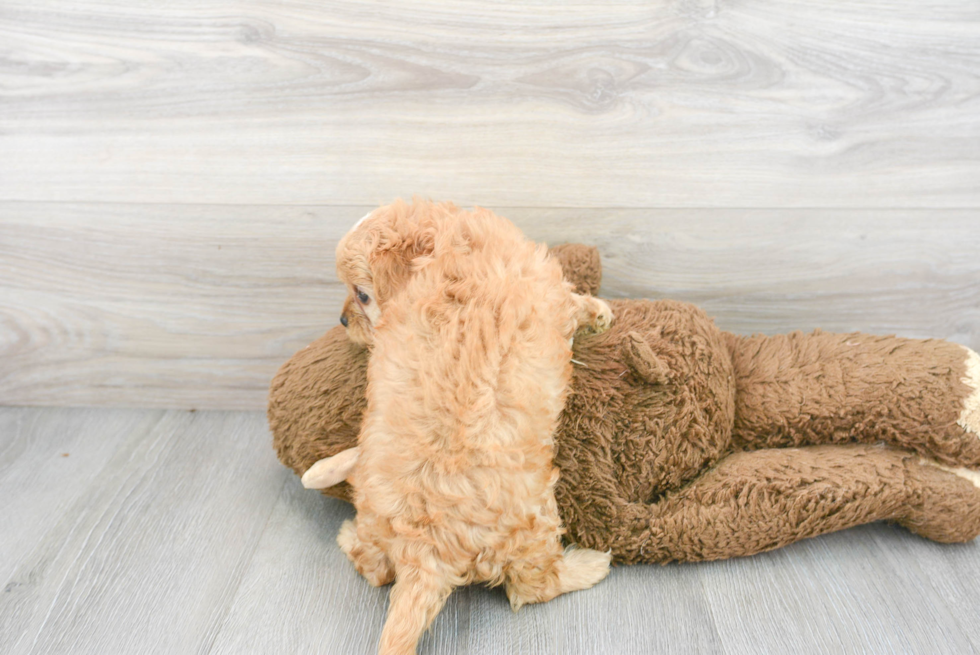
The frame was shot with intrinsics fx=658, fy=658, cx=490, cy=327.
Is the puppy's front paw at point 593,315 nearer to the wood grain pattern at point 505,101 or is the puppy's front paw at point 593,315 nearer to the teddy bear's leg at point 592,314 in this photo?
the teddy bear's leg at point 592,314

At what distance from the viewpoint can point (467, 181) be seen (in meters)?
1.01

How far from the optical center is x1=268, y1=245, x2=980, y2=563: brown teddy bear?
82 cm

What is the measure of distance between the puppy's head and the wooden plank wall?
26cm

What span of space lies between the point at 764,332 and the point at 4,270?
4.23 ft

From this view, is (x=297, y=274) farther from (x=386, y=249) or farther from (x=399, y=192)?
(x=386, y=249)

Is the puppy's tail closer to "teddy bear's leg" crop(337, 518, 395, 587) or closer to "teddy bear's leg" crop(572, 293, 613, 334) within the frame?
"teddy bear's leg" crop(337, 518, 395, 587)

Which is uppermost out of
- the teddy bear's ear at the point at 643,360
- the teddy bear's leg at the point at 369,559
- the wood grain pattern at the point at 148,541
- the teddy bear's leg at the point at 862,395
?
the teddy bear's ear at the point at 643,360

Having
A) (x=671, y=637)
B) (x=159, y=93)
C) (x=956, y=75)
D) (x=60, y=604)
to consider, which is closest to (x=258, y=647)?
(x=60, y=604)

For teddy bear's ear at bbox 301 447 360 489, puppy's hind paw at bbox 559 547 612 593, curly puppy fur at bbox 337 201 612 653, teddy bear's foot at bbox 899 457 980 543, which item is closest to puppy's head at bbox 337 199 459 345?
curly puppy fur at bbox 337 201 612 653

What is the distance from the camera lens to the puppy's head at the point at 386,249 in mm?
747

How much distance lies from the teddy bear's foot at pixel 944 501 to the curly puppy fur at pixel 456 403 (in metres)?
0.47

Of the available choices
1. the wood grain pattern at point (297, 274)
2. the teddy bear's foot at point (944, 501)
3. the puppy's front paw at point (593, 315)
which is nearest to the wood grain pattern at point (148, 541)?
the wood grain pattern at point (297, 274)

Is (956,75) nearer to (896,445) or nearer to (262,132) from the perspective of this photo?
(896,445)

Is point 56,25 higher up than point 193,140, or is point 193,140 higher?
point 56,25
